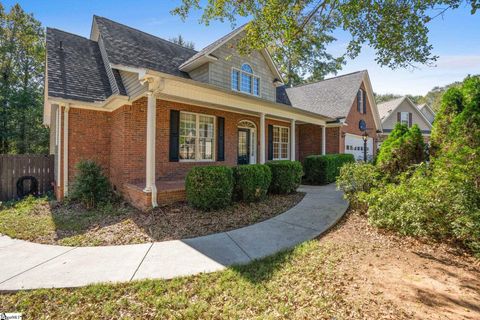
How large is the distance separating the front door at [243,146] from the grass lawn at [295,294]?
792cm

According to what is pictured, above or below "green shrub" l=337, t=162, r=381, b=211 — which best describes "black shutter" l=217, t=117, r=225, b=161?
above

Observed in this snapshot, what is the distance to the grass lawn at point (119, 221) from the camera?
4973mm

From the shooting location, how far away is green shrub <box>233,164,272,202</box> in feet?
22.6

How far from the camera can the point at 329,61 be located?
27812 millimetres

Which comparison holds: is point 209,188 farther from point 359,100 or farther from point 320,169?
point 359,100

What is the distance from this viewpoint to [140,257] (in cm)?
402

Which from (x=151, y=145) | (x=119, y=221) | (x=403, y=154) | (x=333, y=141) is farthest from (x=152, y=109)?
(x=333, y=141)

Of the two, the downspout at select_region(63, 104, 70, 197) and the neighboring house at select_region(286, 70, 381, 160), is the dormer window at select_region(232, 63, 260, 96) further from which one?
the downspout at select_region(63, 104, 70, 197)

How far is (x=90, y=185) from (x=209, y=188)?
3740 millimetres

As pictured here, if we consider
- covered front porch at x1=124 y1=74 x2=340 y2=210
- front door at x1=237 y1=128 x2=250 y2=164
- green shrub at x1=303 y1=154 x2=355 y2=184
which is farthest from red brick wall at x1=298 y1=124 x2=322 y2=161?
front door at x1=237 y1=128 x2=250 y2=164

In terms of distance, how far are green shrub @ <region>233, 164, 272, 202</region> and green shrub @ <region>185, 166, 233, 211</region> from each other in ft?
1.81

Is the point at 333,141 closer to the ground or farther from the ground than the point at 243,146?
farther from the ground

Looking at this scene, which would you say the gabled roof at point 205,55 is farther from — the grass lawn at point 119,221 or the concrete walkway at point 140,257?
the concrete walkway at point 140,257

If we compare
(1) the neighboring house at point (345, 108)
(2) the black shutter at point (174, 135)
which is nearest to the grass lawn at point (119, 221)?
(2) the black shutter at point (174, 135)
